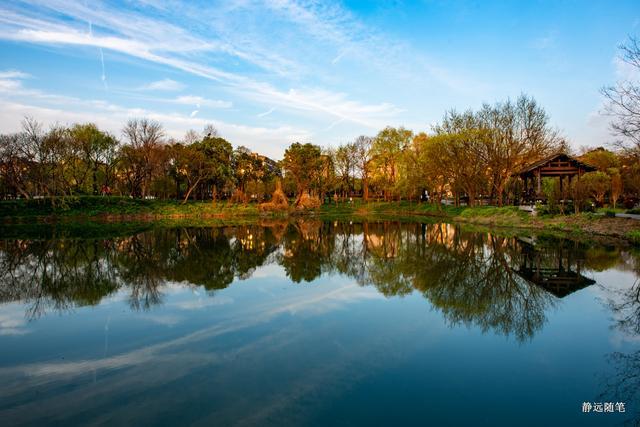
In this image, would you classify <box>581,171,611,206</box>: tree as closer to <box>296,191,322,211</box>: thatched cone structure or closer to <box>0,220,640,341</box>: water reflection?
→ <box>0,220,640,341</box>: water reflection

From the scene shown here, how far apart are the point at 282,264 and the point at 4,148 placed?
53.3 metres

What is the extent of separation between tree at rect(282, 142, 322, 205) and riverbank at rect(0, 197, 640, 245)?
5.87 meters

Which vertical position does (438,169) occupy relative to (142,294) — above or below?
above

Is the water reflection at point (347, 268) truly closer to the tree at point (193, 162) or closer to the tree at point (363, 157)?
the tree at point (193, 162)

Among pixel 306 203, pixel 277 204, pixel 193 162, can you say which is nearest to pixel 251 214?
pixel 277 204

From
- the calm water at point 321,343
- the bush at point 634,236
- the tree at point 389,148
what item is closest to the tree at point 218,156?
the tree at point 389,148

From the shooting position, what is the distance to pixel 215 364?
6488 mm

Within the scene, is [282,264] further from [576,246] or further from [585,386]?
[576,246]

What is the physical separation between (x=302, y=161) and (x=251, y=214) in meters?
14.0

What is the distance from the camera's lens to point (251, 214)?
175 ft

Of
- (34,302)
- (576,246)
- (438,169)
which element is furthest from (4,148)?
(576,246)

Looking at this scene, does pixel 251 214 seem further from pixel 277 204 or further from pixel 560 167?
pixel 560 167

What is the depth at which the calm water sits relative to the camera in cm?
509

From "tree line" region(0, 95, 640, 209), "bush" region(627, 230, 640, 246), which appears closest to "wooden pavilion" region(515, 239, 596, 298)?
"bush" region(627, 230, 640, 246)
